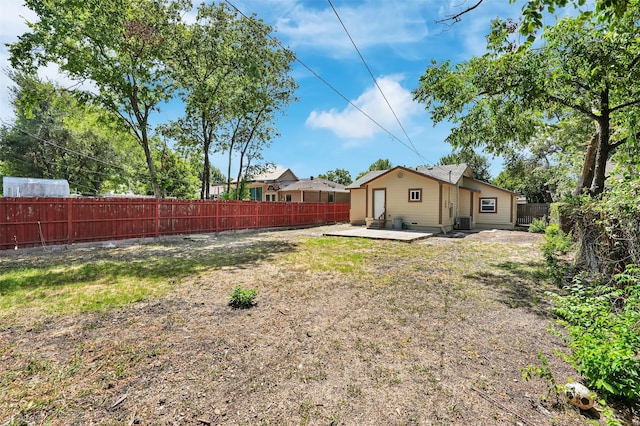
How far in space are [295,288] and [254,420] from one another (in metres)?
3.33

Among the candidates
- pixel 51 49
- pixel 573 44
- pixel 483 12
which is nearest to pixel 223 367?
pixel 483 12

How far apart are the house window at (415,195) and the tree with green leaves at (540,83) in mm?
6979

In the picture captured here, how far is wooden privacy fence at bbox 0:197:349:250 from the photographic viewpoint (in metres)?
8.62

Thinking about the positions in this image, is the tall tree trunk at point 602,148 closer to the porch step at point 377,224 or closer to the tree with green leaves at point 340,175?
the porch step at point 377,224

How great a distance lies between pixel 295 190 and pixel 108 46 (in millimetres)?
16440

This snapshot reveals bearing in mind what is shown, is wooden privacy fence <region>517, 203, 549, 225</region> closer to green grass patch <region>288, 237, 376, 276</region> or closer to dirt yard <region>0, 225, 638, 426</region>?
green grass patch <region>288, 237, 376, 276</region>

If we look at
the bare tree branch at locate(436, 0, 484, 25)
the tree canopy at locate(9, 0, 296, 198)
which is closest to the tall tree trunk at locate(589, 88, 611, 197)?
the bare tree branch at locate(436, 0, 484, 25)

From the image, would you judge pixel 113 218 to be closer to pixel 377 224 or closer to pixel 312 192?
pixel 377 224

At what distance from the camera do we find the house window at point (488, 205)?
60.5 ft

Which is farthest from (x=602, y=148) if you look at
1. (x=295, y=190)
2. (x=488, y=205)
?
(x=295, y=190)

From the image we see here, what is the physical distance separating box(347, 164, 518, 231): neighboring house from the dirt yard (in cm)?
1037

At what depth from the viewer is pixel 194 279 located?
235 inches

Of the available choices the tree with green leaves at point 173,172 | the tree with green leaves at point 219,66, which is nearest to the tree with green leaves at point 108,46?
the tree with green leaves at point 219,66

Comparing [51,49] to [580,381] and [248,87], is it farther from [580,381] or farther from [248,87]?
[580,381]
